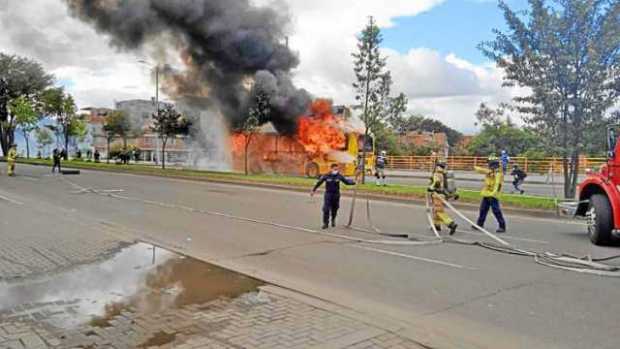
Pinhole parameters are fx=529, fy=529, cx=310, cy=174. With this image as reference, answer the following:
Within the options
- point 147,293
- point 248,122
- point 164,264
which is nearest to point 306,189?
point 248,122

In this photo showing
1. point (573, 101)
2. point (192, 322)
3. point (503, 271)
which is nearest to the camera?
point (192, 322)

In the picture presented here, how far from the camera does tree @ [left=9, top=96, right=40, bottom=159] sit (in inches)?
1790

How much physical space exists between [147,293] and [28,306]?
41.8 inches

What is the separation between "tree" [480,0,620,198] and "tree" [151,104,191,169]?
74.2 ft

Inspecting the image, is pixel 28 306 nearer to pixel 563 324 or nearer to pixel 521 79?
pixel 563 324

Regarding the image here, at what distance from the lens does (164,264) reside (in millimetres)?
6719

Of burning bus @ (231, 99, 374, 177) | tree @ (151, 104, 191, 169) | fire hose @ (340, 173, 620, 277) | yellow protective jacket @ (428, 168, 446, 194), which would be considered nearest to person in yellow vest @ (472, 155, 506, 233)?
yellow protective jacket @ (428, 168, 446, 194)

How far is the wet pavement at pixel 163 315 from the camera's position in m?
3.95

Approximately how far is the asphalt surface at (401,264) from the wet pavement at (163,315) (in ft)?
1.78

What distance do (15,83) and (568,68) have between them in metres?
52.7

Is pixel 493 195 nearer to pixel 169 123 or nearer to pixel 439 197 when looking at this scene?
pixel 439 197

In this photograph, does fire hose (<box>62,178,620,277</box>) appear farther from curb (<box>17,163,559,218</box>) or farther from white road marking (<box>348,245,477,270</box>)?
curb (<box>17,163,559,218</box>)

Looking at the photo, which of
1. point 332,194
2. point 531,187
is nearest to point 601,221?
point 332,194

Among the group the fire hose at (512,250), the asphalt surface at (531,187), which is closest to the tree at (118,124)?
the asphalt surface at (531,187)
